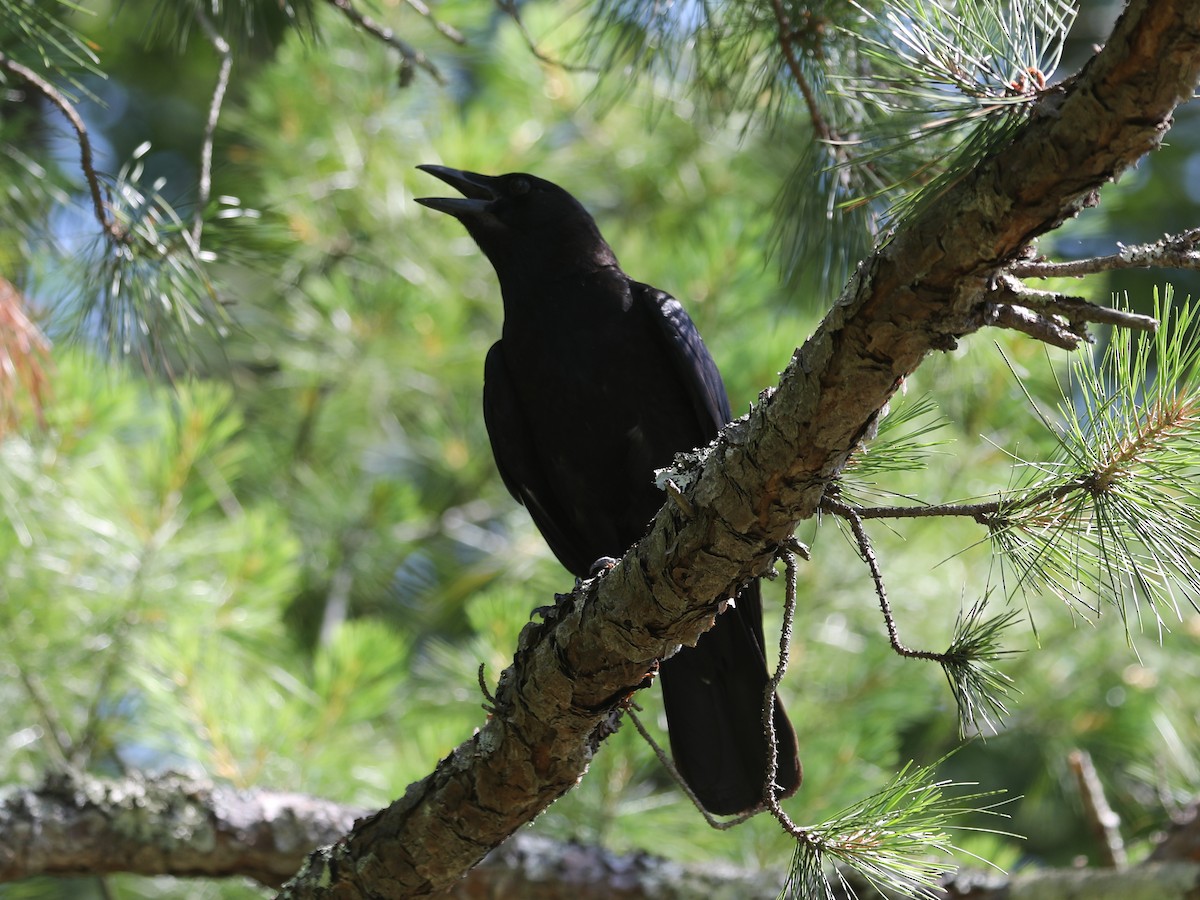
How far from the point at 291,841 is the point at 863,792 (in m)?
1.63

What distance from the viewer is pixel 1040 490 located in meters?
1.64

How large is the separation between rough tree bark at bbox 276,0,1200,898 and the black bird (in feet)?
2.42

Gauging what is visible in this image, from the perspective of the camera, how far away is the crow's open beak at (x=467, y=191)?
10.6 ft

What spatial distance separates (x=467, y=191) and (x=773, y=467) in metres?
2.06

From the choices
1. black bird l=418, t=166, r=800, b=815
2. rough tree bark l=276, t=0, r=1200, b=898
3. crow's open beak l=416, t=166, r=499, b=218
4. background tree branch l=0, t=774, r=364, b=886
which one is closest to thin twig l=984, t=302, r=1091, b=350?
rough tree bark l=276, t=0, r=1200, b=898

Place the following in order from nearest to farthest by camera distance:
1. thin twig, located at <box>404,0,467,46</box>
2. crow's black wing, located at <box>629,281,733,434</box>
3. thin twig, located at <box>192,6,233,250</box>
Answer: thin twig, located at <box>192,6,233,250</box>, thin twig, located at <box>404,0,467,46</box>, crow's black wing, located at <box>629,281,733,434</box>

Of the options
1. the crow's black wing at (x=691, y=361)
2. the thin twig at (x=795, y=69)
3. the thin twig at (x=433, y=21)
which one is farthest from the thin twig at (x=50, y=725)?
the thin twig at (x=795, y=69)

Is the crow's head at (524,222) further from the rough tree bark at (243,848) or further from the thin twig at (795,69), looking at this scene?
the rough tree bark at (243,848)

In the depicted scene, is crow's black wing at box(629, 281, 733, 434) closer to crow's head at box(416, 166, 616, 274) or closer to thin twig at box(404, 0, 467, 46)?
crow's head at box(416, 166, 616, 274)

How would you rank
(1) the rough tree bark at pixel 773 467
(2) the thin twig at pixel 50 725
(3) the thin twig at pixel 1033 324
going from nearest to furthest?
(1) the rough tree bark at pixel 773 467 < (3) the thin twig at pixel 1033 324 < (2) the thin twig at pixel 50 725

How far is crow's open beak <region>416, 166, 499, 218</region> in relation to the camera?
3227 millimetres

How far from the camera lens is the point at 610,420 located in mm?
2871

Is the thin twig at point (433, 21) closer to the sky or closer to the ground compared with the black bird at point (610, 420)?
closer to the sky

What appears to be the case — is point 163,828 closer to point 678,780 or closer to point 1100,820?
point 678,780
